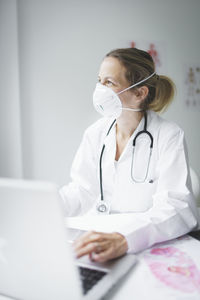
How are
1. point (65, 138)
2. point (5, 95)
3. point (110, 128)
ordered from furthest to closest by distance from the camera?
point (65, 138) → point (5, 95) → point (110, 128)

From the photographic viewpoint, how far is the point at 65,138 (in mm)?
2475

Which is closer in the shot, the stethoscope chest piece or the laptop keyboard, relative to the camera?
the laptop keyboard

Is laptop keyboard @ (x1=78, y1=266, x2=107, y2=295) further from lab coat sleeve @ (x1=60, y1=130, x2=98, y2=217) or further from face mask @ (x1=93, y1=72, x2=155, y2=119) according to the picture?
face mask @ (x1=93, y1=72, x2=155, y2=119)

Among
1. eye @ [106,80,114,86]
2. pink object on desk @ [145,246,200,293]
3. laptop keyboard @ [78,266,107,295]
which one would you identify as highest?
eye @ [106,80,114,86]

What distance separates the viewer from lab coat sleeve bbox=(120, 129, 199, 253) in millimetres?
907

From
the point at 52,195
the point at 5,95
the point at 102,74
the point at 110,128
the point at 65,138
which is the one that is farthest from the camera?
the point at 65,138

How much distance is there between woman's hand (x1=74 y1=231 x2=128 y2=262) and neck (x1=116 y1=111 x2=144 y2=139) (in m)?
0.71

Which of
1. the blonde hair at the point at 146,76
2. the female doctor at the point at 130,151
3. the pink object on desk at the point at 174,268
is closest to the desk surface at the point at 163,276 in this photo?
the pink object on desk at the point at 174,268

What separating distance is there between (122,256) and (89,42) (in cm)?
202

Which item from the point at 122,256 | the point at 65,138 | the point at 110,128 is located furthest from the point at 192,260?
the point at 65,138

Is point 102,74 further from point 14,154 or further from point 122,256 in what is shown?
point 14,154

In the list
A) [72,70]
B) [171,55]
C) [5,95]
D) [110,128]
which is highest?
[171,55]

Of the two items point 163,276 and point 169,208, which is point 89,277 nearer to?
point 163,276

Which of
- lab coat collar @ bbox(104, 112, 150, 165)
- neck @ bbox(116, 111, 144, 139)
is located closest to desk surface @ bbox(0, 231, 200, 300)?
lab coat collar @ bbox(104, 112, 150, 165)
